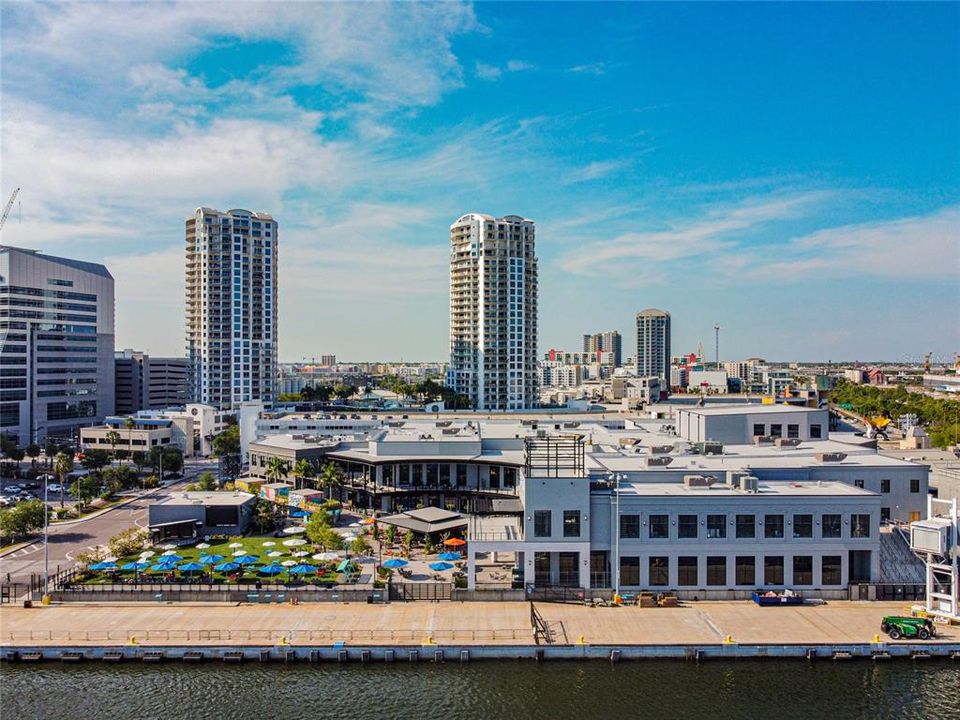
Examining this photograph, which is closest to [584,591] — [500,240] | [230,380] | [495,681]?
[495,681]

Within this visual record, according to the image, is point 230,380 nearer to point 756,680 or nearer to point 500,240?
point 500,240

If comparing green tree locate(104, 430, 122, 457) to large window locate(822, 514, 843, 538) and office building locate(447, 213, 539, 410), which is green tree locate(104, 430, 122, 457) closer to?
office building locate(447, 213, 539, 410)

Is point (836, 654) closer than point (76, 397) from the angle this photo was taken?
Yes

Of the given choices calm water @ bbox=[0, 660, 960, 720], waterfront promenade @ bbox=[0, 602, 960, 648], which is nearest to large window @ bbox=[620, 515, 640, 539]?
waterfront promenade @ bbox=[0, 602, 960, 648]

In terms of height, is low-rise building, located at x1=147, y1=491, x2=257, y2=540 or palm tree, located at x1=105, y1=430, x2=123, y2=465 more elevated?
palm tree, located at x1=105, y1=430, x2=123, y2=465

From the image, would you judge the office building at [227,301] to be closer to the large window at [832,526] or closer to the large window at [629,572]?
the large window at [629,572]

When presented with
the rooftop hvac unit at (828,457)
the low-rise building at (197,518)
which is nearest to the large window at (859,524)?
the rooftop hvac unit at (828,457)

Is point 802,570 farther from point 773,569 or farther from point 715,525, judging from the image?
point 715,525
